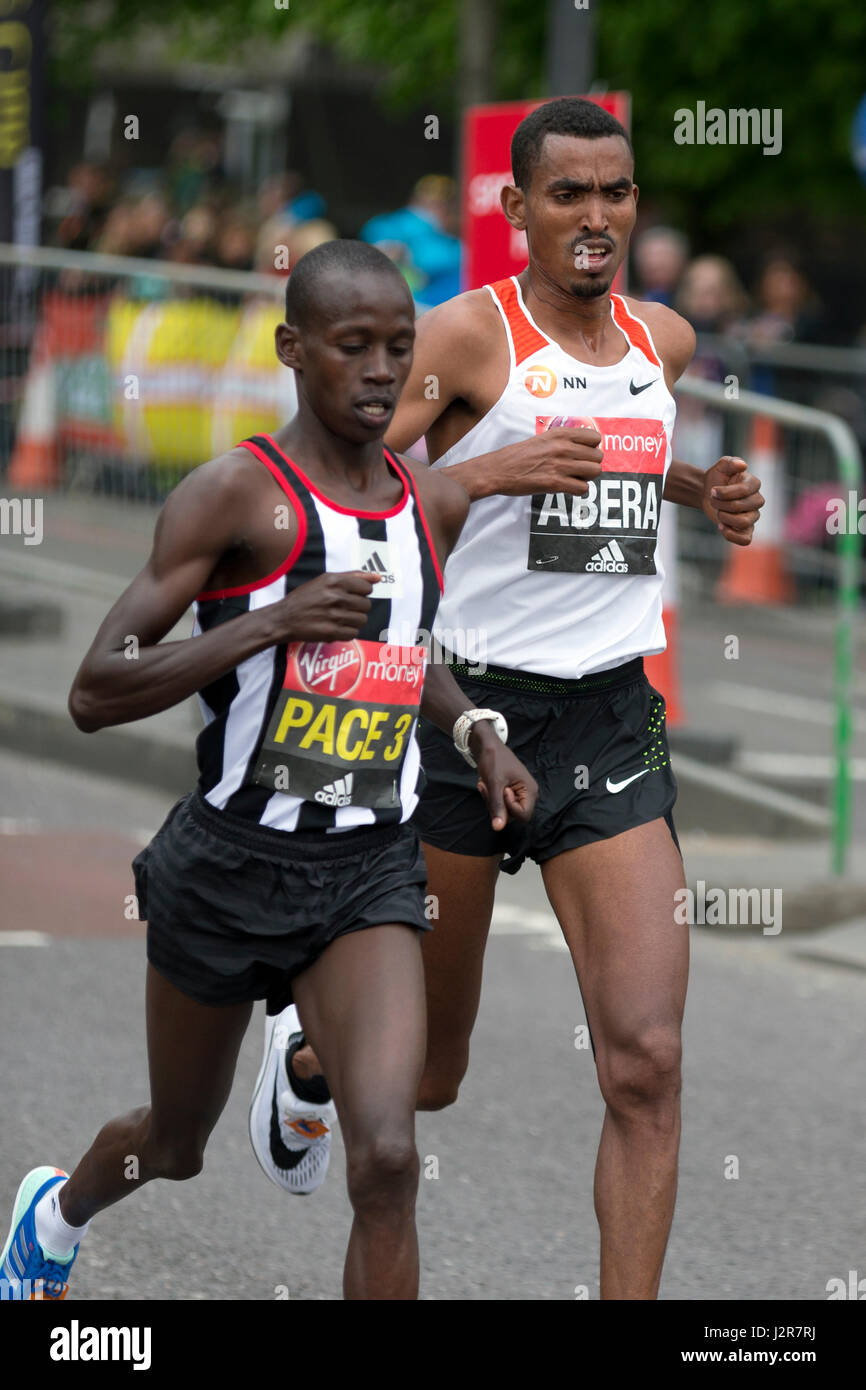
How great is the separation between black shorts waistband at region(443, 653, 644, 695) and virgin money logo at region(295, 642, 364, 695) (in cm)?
68

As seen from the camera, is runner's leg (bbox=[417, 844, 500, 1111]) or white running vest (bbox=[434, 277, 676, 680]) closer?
white running vest (bbox=[434, 277, 676, 680])

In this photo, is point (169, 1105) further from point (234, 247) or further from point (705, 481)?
point (234, 247)

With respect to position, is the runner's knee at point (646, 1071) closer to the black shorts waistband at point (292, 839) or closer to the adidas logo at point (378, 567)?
the black shorts waistband at point (292, 839)

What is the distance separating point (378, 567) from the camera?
3.82m

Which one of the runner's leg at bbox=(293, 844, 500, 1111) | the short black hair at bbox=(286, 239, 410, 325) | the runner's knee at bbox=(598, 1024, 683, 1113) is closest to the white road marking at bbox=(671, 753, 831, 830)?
the runner's leg at bbox=(293, 844, 500, 1111)

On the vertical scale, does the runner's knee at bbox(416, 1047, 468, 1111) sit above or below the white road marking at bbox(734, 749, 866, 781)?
below

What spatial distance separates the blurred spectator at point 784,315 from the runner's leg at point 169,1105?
12002mm

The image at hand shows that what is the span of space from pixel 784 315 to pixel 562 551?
12.1 metres

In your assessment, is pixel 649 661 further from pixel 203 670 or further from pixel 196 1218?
pixel 203 670

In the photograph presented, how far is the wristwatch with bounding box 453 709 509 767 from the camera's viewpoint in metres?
→ 4.07

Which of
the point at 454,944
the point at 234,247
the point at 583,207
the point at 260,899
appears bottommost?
the point at 454,944

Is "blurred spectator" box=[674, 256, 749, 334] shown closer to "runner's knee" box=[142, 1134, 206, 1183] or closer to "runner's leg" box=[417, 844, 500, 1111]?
"runner's leg" box=[417, 844, 500, 1111]

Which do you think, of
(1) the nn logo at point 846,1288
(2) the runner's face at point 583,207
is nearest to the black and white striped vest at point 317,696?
(2) the runner's face at point 583,207

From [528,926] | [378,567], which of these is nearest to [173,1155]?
[378,567]
